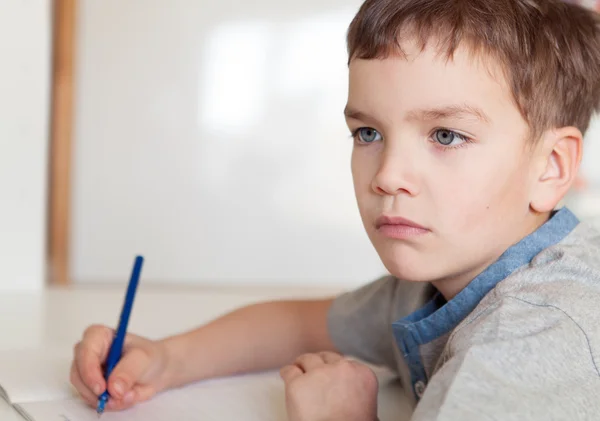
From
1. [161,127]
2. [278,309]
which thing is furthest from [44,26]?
[161,127]

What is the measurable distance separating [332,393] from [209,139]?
63.8 inches

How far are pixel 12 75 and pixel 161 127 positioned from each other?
0.97 meters

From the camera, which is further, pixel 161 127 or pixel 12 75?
pixel 161 127

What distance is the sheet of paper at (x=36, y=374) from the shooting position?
29.8 inches

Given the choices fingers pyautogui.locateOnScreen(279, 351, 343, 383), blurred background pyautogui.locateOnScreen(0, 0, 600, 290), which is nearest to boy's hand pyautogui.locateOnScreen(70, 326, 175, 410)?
fingers pyautogui.locateOnScreen(279, 351, 343, 383)

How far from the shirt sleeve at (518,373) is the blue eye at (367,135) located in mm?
191

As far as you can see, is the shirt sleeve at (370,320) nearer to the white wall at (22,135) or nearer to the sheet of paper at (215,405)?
the sheet of paper at (215,405)

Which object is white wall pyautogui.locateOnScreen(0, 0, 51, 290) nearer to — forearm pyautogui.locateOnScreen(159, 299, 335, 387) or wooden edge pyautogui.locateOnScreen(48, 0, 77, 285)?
forearm pyautogui.locateOnScreen(159, 299, 335, 387)

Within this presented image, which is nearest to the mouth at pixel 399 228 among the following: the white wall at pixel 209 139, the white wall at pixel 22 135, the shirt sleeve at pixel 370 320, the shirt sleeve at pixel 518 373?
the shirt sleeve at pixel 518 373

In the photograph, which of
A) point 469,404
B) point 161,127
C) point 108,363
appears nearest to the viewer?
point 469,404

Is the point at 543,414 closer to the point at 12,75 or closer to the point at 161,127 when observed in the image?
the point at 12,75

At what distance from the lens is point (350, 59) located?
2.50ft

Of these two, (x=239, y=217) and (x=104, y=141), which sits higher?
(x=104, y=141)

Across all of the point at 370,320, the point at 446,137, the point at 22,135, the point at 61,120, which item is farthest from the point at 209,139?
the point at 446,137
